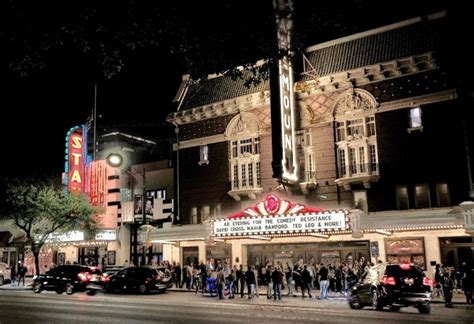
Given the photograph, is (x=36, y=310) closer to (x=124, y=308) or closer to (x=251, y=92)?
(x=124, y=308)

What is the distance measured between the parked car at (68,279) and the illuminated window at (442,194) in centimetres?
1855

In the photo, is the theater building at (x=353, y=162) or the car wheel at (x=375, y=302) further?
the theater building at (x=353, y=162)

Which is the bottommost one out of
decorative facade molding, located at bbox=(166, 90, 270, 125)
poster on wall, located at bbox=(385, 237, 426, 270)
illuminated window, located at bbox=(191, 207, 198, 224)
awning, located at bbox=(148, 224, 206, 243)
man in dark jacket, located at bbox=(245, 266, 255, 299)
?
man in dark jacket, located at bbox=(245, 266, 255, 299)

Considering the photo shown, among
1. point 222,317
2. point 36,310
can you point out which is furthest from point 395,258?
point 36,310

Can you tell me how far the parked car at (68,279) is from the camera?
27.4 meters

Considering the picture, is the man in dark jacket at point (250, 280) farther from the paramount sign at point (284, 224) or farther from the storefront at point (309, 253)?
the storefront at point (309, 253)

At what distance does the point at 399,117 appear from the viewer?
93.5 feet

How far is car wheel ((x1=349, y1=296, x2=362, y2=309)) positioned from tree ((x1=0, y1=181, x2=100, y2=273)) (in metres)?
24.9

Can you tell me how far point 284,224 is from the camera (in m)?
27.5

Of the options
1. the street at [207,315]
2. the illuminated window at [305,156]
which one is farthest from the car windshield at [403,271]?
the illuminated window at [305,156]

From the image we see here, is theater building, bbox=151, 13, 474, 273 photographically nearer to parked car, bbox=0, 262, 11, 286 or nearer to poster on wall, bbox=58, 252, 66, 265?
parked car, bbox=0, 262, 11, 286

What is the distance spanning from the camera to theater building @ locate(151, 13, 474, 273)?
87.2ft

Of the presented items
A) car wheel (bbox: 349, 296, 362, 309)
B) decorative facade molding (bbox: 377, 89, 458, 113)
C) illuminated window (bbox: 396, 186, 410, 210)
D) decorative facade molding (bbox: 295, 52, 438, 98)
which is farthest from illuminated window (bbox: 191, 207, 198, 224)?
car wheel (bbox: 349, 296, 362, 309)

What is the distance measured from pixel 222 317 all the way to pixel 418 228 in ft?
47.7
